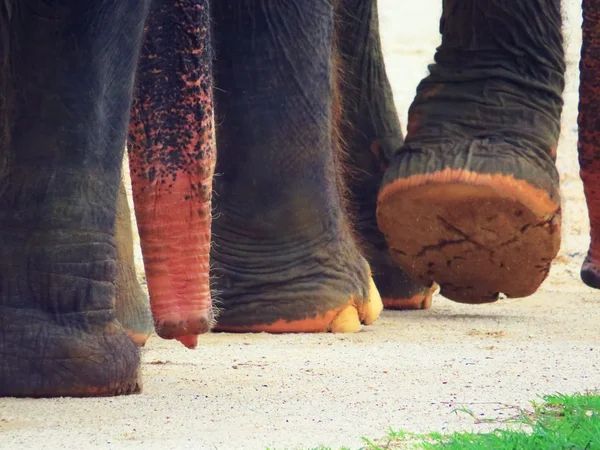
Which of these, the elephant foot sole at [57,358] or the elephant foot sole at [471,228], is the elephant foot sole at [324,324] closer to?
the elephant foot sole at [471,228]

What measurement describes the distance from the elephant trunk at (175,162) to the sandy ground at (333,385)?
0.58 ft

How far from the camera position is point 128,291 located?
11.6 ft

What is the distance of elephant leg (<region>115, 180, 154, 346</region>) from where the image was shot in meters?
3.50

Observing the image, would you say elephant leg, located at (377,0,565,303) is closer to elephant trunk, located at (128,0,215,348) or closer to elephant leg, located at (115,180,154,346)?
elephant leg, located at (115,180,154,346)

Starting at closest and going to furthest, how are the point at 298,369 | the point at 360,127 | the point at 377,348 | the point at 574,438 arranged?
1. the point at 574,438
2. the point at 298,369
3. the point at 377,348
4. the point at 360,127

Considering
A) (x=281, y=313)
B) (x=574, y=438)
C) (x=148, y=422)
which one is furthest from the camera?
(x=281, y=313)

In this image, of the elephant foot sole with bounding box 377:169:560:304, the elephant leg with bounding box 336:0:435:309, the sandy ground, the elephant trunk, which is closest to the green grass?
the sandy ground

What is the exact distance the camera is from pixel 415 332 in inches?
149

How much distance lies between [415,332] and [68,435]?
170 centimetres

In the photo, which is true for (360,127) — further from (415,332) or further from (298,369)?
(298,369)

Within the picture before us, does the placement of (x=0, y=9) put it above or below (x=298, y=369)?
above

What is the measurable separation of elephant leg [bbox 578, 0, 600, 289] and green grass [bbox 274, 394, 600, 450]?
5.36 ft

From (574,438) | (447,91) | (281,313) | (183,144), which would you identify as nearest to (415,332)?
(281,313)

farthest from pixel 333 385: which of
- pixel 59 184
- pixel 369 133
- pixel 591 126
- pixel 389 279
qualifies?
pixel 369 133
